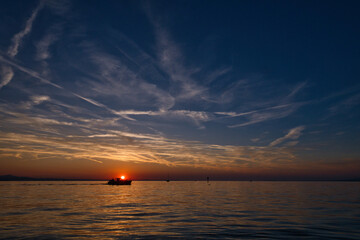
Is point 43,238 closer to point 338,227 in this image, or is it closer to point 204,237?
point 204,237

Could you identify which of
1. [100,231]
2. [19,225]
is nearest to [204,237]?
[100,231]

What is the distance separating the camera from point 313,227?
27.8 m

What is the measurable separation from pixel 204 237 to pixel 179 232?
2.95 meters

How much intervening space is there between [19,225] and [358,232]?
3380 centimetres

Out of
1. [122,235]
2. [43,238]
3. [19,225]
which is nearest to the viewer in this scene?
[43,238]

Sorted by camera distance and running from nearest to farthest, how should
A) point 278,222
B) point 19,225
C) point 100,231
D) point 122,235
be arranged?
point 122,235 → point 100,231 → point 19,225 → point 278,222

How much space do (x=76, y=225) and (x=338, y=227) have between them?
91.0ft

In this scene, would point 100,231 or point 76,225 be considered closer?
point 100,231

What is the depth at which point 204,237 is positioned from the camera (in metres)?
22.8

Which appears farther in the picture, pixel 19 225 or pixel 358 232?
pixel 19 225

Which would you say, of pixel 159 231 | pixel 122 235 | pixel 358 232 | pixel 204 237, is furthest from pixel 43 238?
pixel 358 232

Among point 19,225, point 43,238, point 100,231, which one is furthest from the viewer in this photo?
point 19,225

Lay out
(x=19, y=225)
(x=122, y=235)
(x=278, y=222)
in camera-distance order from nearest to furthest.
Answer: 1. (x=122, y=235)
2. (x=19, y=225)
3. (x=278, y=222)

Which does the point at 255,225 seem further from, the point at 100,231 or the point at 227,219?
the point at 100,231
